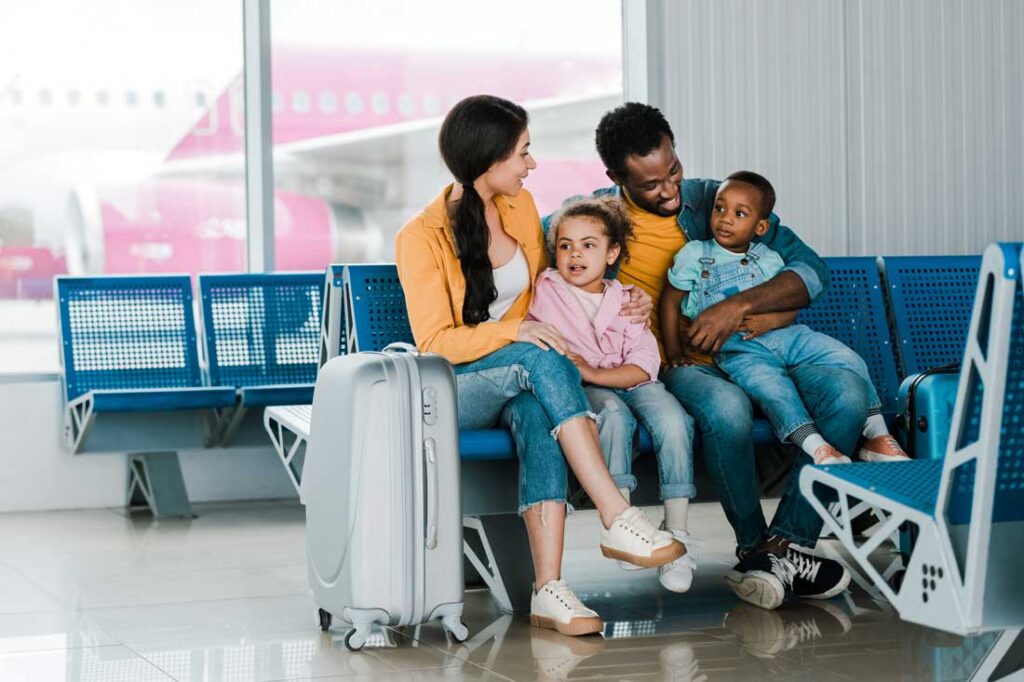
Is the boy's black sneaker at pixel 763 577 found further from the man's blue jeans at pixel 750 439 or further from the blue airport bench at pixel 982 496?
the blue airport bench at pixel 982 496

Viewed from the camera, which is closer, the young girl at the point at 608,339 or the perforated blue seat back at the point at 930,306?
the young girl at the point at 608,339

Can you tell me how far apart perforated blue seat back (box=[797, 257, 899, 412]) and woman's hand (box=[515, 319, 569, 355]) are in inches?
52.3

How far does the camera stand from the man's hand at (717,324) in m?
4.24

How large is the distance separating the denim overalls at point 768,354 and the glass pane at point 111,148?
3.50 metres

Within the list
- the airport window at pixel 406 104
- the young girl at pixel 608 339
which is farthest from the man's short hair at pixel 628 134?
the airport window at pixel 406 104

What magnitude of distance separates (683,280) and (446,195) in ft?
2.49

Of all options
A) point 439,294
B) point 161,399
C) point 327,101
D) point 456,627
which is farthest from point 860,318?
point 327,101

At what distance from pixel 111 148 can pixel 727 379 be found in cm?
397

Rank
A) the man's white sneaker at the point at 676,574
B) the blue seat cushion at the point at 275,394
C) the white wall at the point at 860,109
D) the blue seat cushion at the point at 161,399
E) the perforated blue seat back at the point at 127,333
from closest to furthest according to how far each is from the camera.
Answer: the man's white sneaker at the point at 676,574 < the blue seat cushion at the point at 161,399 < the blue seat cushion at the point at 275,394 < the perforated blue seat back at the point at 127,333 < the white wall at the point at 860,109

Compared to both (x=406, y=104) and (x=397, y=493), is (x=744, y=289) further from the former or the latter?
(x=406, y=104)

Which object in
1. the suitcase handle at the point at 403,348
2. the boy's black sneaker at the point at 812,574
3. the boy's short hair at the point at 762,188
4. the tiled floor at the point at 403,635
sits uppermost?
the boy's short hair at the point at 762,188

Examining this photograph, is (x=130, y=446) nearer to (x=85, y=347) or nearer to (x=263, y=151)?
(x=85, y=347)

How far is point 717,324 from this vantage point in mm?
4242

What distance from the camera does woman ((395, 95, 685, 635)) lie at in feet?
12.1
